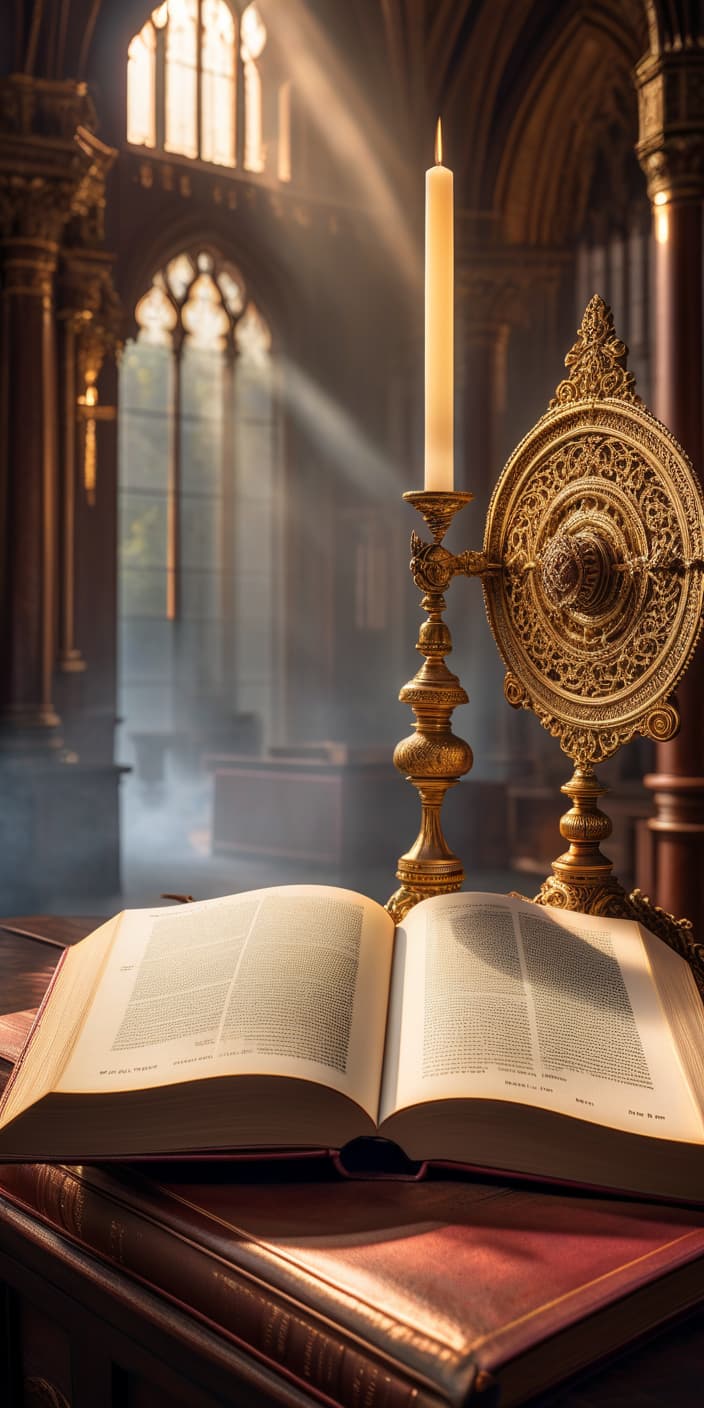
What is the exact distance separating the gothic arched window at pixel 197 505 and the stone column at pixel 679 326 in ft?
20.5

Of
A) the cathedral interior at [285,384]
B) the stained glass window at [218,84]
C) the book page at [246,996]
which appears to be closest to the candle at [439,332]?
the book page at [246,996]

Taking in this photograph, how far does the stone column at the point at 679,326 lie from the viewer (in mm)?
5047

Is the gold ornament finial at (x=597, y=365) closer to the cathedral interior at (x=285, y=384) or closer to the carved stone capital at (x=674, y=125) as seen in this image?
the cathedral interior at (x=285, y=384)

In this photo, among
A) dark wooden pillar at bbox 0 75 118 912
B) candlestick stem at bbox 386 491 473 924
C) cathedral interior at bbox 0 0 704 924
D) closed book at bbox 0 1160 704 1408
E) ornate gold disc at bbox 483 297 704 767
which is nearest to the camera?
closed book at bbox 0 1160 704 1408

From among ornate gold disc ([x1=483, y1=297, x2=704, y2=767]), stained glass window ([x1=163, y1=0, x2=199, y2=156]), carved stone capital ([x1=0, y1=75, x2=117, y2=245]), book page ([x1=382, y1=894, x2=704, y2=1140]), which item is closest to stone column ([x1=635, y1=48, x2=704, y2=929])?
carved stone capital ([x1=0, y1=75, x2=117, y2=245])

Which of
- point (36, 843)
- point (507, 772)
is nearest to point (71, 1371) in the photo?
point (36, 843)

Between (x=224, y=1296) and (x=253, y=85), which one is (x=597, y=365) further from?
(x=253, y=85)

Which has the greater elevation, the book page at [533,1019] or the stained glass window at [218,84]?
the stained glass window at [218,84]

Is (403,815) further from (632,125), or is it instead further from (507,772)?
(632,125)

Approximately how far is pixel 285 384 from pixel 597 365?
1041cm

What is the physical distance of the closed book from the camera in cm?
69

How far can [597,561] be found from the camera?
132cm

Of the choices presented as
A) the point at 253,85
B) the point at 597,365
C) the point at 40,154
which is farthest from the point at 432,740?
the point at 253,85

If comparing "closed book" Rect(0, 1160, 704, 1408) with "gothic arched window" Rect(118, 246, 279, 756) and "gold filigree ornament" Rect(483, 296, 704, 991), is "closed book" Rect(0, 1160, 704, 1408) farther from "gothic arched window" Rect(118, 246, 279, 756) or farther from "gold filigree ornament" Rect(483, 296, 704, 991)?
"gothic arched window" Rect(118, 246, 279, 756)
